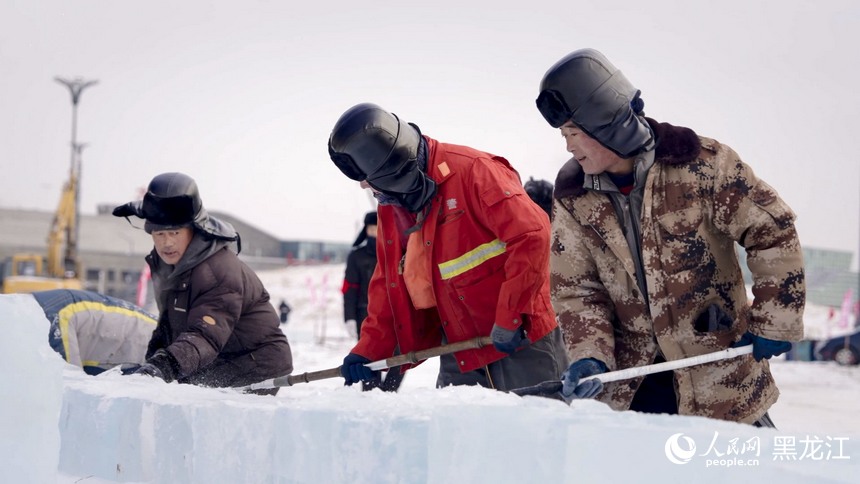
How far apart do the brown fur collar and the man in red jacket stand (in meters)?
0.50

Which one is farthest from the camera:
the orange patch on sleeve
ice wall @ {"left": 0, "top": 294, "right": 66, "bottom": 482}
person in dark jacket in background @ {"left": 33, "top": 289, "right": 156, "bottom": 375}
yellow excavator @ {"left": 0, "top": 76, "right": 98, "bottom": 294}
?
yellow excavator @ {"left": 0, "top": 76, "right": 98, "bottom": 294}

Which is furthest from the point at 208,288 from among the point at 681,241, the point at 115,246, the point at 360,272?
the point at 115,246

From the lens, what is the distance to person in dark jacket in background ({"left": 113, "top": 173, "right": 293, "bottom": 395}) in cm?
368

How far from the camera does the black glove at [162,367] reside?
10.7ft

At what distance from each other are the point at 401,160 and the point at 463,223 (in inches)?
13.3

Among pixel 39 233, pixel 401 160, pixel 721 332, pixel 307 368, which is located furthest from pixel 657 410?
pixel 39 233

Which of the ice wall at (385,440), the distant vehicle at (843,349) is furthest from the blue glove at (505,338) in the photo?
the distant vehicle at (843,349)

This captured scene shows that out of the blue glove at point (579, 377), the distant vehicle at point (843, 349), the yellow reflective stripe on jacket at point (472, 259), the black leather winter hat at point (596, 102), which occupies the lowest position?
the distant vehicle at point (843, 349)

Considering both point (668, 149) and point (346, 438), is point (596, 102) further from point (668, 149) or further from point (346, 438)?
point (346, 438)

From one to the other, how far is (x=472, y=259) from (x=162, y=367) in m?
1.31

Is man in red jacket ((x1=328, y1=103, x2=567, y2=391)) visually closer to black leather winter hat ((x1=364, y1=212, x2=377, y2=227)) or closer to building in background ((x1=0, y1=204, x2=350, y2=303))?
black leather winter hat ((x1=364, y1=212, x2=377, y2=227))

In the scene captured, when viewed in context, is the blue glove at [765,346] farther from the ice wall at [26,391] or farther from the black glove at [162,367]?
the black glove at [162,367]

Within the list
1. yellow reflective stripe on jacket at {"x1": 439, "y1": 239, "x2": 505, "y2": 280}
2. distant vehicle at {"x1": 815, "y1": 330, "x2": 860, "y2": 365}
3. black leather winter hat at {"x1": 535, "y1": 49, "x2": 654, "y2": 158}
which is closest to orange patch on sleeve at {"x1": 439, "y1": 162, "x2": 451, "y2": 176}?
yellow reflective stripe on jacket at {"x1": 439, "y1": 239, "x2": 505, "y2": 280}

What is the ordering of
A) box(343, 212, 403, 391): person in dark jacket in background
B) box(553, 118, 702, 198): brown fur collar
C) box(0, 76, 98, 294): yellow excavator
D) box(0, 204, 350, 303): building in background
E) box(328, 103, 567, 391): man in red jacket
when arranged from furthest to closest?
box(0, 204, 350, 303): building in background → box(0, 76, 98, 294): yellow excavator → box(343, 212, 403, 391): person in dark jacket in background → box(328, 103, 567, 391): man in red jacket → box(553, 118, 702, 198): brown fur collar
